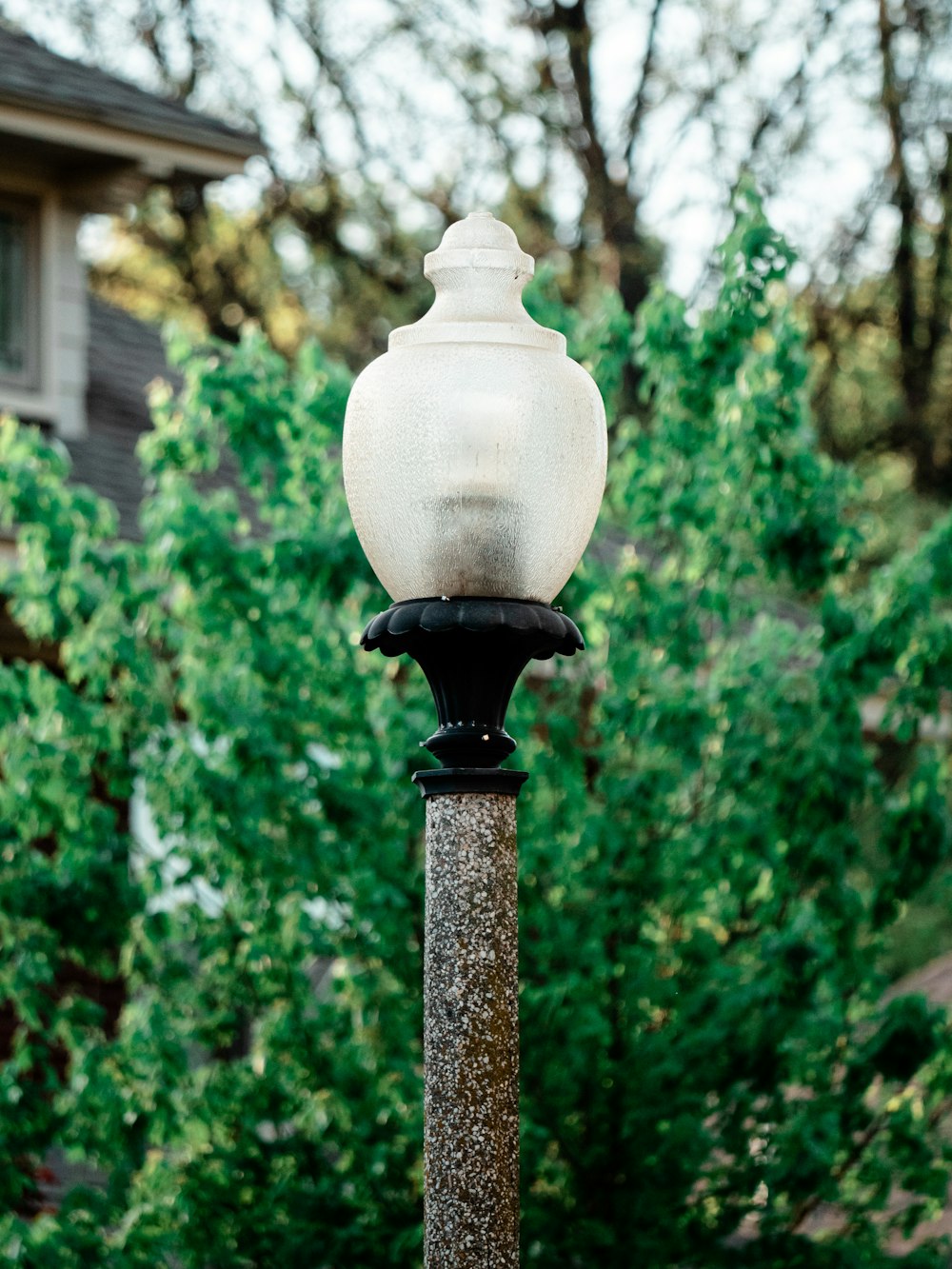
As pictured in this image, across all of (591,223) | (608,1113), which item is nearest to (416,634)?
(608,1113)

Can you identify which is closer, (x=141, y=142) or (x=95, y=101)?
(x=95, y=101)

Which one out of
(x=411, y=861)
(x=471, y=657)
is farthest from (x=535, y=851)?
(x=471, y=657)

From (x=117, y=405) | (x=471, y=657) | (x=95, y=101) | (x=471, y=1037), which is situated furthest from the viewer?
(x=117, y=405)

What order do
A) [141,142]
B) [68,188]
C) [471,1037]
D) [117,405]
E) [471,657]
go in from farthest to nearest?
[117,405], [68,188], [141,142], [471,657], [471,1037]

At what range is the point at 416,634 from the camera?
295 cm

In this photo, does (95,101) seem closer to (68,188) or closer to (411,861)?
→ (68,188)

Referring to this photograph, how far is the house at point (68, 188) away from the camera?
29.2 feet

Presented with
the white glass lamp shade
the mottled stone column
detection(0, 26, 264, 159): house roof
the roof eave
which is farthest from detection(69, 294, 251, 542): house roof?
the mottled stone column

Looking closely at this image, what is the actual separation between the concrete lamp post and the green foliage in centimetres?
→ 238

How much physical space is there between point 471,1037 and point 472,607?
2.04 feet

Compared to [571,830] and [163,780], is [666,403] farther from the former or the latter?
[163,780]

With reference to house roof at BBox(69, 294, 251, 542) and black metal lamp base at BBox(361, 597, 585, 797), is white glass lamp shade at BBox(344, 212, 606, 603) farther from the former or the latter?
house roof at BBox(69, 294, 251, 542)

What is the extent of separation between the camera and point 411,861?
18.5 feet

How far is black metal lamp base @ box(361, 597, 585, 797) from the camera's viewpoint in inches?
115
